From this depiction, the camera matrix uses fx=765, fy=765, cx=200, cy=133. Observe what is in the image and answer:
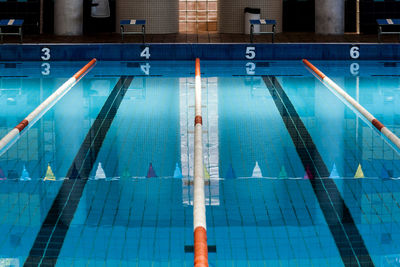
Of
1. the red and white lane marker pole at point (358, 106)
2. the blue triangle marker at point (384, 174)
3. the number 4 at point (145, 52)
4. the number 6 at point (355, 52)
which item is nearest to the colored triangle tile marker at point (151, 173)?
the blue triangle marker at point (384, 174)

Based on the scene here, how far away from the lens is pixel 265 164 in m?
5.55

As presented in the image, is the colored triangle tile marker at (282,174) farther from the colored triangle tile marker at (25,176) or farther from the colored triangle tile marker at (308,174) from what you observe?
the colored triangle tile marker at (25,176)

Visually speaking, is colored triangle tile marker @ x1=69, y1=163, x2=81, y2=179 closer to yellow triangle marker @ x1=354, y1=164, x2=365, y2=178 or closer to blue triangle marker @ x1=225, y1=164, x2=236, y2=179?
blue triangle marker @ x1=225, y1=164, x2=236, y2=179

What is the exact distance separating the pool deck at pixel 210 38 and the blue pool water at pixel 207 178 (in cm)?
304

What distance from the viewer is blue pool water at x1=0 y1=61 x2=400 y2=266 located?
3.81 meters

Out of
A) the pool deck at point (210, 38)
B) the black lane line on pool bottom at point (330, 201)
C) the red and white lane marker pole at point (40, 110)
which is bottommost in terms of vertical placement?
the black lane line on pool bottom at point (330, 201)

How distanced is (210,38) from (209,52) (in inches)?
40.7

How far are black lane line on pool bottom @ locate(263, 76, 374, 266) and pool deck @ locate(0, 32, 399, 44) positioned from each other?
17.0 feet

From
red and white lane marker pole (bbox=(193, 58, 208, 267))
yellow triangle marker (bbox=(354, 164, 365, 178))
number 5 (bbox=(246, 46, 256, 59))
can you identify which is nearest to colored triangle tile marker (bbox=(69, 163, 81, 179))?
red and white lane marker pole (bbox=(193, 58, 208, 267))

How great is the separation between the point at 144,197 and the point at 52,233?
807mm

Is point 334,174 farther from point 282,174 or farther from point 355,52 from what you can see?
point 355,52

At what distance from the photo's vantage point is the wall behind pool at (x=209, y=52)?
11695 mm

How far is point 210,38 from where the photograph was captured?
12836mm

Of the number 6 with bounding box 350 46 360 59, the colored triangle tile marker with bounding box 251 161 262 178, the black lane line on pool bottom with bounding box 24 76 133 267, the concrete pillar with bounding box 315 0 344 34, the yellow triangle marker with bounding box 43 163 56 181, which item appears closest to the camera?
the black lane line on pool bottom with bounding box 24 76 133 267
